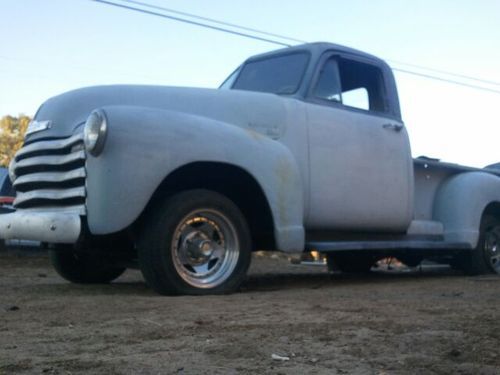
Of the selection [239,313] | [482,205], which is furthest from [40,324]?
[482,205]

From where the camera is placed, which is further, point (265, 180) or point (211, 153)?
point (265, 180)

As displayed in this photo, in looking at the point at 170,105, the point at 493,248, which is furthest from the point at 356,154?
the point at 493,248

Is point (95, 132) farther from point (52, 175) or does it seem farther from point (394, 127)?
point (394, 127)

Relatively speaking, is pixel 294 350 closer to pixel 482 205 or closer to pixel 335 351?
pixel 335 351

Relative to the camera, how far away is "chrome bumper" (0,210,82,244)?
16.4 feet

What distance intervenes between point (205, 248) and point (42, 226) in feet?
3.97

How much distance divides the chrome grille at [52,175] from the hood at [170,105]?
→ 140 mm

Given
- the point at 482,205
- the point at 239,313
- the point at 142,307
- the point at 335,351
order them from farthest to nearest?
the point at 482,205, the point at 142,307, the point at 239,313, the point at 335,351

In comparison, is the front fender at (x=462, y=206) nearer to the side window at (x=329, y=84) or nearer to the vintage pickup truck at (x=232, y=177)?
the vintage pickup truck at (x=232, y=177)

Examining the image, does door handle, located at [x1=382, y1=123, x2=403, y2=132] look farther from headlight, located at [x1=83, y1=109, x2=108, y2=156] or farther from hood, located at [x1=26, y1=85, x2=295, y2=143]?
headlight, located at [x1=83, y1=109, x2=108, y2=156]

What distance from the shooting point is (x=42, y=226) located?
5.16m

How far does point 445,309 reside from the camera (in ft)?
14.6

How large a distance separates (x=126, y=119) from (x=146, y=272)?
A: 1.12 meters

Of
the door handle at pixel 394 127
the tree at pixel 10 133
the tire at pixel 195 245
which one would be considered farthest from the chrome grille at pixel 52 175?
the tree at pixel 10 133
